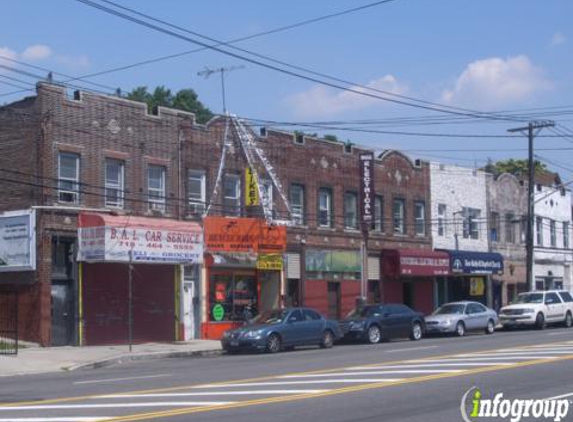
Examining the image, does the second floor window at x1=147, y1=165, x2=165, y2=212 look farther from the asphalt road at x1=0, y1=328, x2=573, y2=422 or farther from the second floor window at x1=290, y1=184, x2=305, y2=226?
the asphalt road at x1=0, y1=328, x2=573, y2=422

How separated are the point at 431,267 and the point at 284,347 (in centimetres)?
1647

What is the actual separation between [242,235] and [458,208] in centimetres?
1690

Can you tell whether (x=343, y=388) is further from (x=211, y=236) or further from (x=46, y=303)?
(x=211, y=236)

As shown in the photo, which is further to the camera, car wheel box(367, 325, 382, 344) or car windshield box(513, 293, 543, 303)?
car windshield box(513, 293, 543, 303)

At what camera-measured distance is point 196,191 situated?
3597 cm

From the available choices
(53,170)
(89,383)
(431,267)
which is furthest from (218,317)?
(89,383)

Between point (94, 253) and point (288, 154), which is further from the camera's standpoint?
point (288, 154)

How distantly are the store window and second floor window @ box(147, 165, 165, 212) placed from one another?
145 inches

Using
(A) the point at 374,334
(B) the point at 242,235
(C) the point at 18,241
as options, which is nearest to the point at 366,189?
(B) the point at 242,235

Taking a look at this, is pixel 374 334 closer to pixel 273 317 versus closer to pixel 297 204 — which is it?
pixel 273 317

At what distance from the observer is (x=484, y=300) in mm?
51031

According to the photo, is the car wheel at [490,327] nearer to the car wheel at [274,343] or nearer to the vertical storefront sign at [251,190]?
the vertical storefront sign at [251,190]

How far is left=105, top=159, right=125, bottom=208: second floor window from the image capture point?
32.6m

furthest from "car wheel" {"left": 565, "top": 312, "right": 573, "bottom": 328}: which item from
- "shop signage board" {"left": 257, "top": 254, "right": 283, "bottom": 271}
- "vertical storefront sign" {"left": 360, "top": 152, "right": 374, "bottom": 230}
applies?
"shop signage board" {"left": 257, "top": 254, "right": 283, "bottom": 271}
